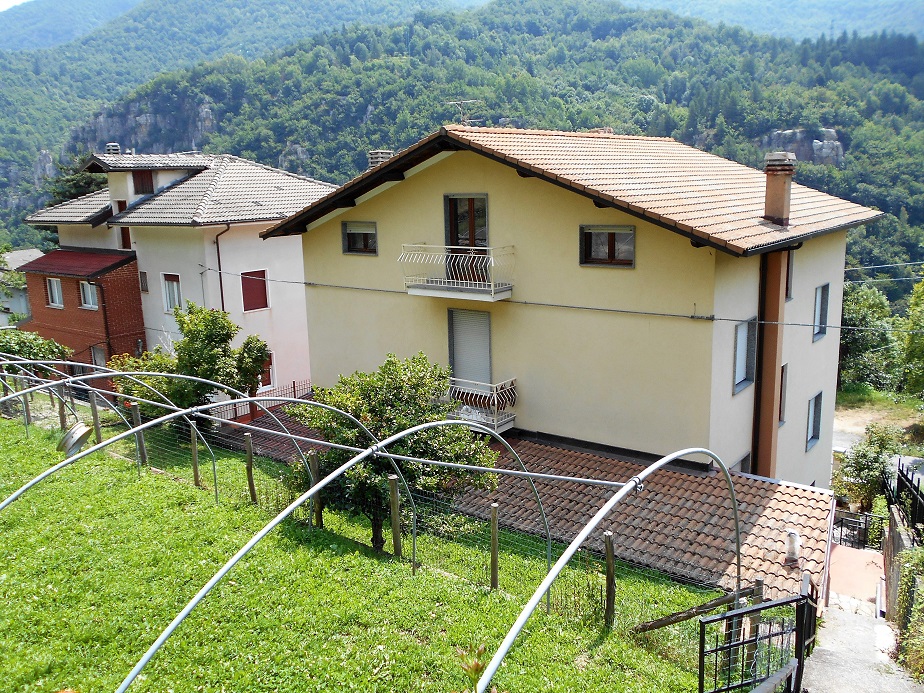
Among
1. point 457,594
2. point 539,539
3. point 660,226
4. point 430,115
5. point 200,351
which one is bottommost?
point 539,539

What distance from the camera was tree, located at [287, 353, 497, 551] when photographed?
1080cm

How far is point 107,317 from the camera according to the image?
87.9 ft

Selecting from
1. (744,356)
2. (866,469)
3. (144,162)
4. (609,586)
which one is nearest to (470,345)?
(744,356)

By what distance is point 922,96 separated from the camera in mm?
93688

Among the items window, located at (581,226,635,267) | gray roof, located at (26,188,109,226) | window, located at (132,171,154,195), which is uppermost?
window, located at (132,171,154,195)

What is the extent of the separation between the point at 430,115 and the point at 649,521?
203ft

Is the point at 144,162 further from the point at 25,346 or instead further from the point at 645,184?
the point at 645,184

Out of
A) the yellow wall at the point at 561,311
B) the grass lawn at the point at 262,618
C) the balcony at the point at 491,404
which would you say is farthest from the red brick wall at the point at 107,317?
the grass lawn at the point at 262,618

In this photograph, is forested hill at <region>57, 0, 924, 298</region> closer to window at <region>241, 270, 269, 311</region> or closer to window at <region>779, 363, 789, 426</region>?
window at <region>241, 270, 269, 311</region>

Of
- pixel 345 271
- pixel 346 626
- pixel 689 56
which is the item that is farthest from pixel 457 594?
pixel 689 56

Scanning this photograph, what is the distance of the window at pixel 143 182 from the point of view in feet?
89.9

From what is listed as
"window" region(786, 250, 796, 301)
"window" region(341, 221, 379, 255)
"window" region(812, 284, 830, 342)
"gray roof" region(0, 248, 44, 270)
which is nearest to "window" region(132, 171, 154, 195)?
"window" region(341, 221, 379, 255)

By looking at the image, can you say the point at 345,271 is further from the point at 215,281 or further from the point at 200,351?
the point at 215,281

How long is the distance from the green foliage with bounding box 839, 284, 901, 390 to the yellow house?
26.0m
